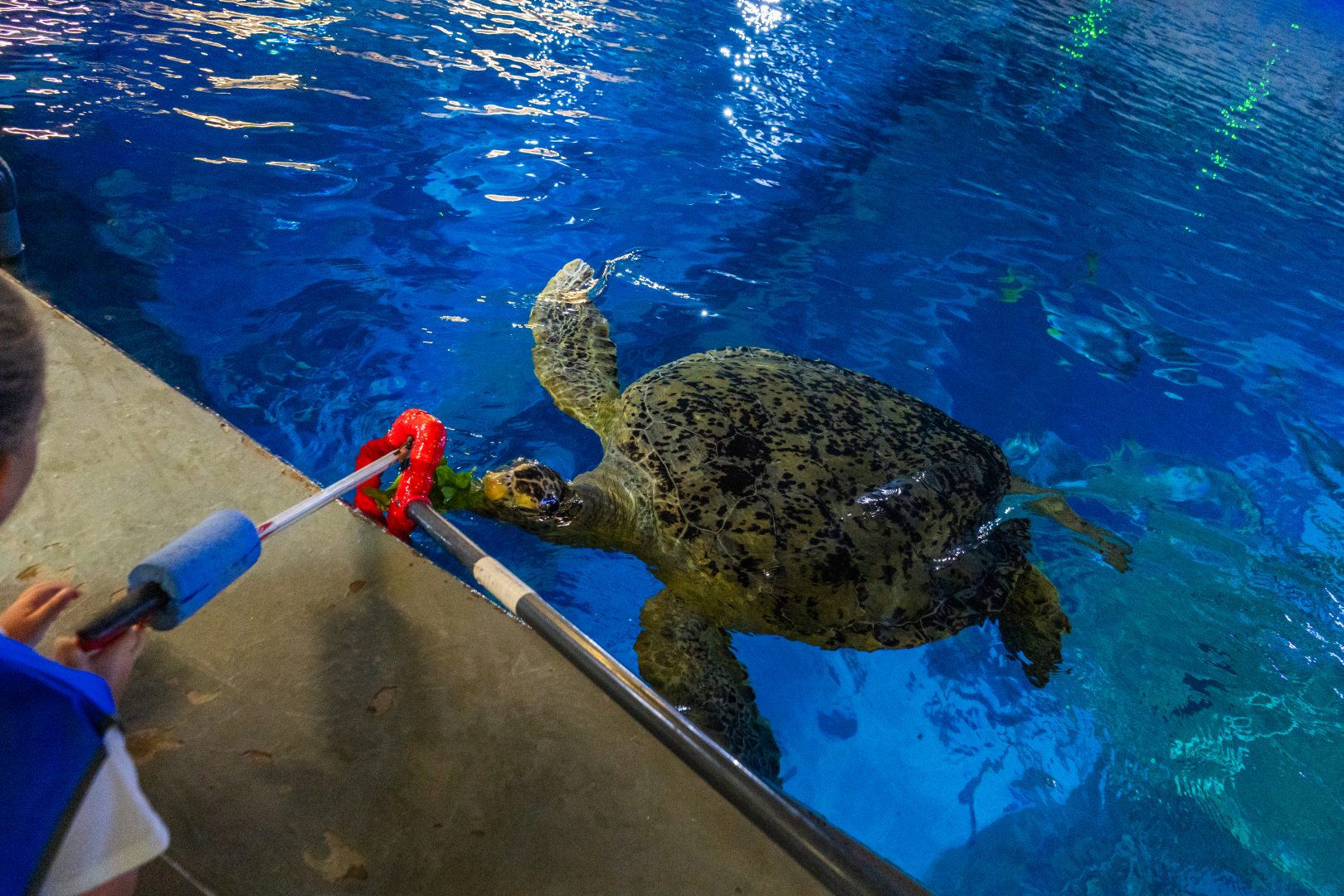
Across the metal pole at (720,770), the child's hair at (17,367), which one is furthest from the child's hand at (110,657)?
the metal pole at (720,770)

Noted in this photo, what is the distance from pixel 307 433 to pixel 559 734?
7.28 ft

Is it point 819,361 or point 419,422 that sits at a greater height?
point 419,422

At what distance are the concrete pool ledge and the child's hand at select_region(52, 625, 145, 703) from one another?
17 cm

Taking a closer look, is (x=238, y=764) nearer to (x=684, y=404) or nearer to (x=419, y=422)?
(x=419, y=422)

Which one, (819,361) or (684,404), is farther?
(819,361)

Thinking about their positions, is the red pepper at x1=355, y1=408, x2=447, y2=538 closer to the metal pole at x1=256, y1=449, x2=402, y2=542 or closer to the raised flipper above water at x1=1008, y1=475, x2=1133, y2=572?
the metal pole at x1=256, y1=449, x2=402, y2=542

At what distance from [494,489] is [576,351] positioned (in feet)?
4.39

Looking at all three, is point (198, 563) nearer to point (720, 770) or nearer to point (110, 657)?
point (110, 657)

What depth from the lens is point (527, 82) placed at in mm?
6688

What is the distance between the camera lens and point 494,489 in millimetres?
2588

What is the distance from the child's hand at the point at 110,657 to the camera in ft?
4.25

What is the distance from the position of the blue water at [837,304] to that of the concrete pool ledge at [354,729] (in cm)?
119

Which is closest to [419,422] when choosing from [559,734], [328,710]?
[328,710]

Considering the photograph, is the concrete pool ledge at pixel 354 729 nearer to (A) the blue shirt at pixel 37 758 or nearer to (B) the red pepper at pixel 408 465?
(B) the red pepper at pixel 408 465
